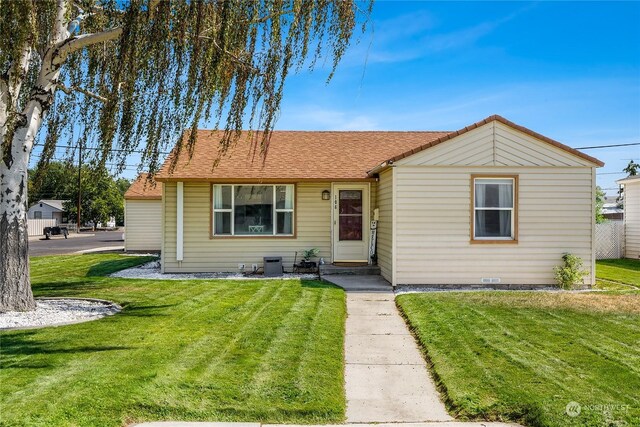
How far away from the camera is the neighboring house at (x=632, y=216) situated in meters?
17.0

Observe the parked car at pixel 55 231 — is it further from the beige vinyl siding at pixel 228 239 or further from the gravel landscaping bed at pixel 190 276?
the beige vinyl siding at pixel 228 239

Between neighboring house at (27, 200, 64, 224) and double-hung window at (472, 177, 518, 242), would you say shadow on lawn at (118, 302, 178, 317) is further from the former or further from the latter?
neighboring house at (27, 200, 64, 224)

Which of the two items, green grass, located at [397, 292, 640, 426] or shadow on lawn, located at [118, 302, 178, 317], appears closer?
green grass, located at [397, 292, 640, 426]

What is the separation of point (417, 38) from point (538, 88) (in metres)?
9.89

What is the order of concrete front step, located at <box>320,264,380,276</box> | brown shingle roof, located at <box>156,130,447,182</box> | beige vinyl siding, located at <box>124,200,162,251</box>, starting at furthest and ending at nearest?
1. beige vinyl siding, located at <box>124,200,162,251</box>
2. brown shingle roof, located at <box>156,130,447,182</box>
3. concrete front step, located at <box>320,264,380,276</box>

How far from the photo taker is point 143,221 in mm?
20297

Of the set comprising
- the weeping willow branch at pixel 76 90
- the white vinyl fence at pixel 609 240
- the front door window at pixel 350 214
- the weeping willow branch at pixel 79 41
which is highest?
the weeping willow branch at pixel 79 41

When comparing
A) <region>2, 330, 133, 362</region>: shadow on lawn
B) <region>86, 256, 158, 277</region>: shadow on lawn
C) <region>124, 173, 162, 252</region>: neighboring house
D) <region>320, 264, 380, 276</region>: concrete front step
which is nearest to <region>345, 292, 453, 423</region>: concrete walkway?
<region>2, 330, 133, 362</region>: shadow on lawn

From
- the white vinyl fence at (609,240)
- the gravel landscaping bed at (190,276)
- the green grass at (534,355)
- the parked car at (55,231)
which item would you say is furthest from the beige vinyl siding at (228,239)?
the parked car at (55,231)

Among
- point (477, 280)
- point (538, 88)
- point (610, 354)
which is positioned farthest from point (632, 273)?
point (610, 354)

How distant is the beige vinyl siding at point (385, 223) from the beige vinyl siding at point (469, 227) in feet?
1.21

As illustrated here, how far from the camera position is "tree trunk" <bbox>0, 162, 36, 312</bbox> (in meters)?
6.83

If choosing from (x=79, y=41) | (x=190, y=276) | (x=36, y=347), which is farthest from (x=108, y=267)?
(x=36, y=347)

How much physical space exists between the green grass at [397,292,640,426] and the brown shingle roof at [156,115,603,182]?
3906 mm
